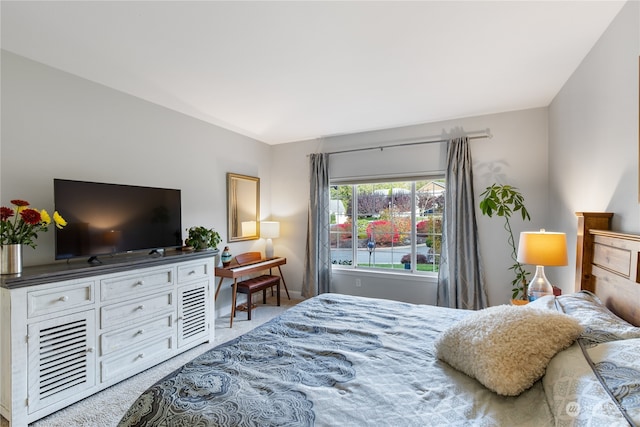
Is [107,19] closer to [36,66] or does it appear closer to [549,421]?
[36,66]

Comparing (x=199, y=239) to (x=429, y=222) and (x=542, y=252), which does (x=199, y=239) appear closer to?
(x=429, y=222)

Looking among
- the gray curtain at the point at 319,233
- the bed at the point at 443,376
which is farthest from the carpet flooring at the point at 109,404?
the gray curtain at the point at 319,233

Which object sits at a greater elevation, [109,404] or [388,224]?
[388,224]

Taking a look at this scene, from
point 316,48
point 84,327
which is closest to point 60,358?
point 84,327

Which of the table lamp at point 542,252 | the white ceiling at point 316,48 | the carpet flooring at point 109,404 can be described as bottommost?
the carpet flooring at point 109,404

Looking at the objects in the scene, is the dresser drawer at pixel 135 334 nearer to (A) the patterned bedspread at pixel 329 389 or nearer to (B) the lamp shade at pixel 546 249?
(A) the patterned bedspread at pixel 329 389

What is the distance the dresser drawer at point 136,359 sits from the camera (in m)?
2.24

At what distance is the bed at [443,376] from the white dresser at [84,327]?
4.55 ft

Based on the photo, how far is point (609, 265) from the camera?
1.64 m

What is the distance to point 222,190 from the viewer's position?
3.94m

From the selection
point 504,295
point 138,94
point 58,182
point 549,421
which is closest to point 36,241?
point 58,182

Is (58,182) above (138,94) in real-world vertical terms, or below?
below

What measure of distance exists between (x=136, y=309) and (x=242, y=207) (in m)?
2.10

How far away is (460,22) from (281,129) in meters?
2.72
